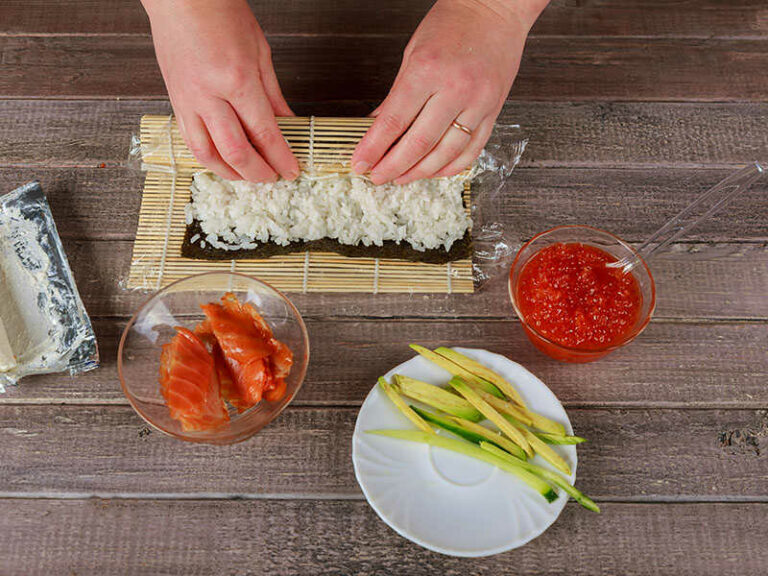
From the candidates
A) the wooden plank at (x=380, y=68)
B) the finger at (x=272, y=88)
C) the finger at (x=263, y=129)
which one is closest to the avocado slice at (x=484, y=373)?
the finger at (x=263, y=129)

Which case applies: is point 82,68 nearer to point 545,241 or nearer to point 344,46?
point 344,46

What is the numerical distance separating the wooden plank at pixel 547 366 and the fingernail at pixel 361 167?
0.35 metres

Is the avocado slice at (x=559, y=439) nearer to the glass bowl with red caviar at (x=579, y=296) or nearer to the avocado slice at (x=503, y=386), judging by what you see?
the avocado slice at (x=503, y=386)

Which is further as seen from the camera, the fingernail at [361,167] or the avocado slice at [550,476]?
the fingernail at [361,167]

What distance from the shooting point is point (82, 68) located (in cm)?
176

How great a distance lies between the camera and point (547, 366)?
1.38 meters

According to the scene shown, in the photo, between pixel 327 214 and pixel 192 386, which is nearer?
pixel 192 386

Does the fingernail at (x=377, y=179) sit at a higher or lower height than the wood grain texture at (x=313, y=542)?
higher

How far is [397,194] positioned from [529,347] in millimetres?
485

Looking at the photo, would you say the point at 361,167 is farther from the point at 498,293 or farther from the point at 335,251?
the point at 498,293

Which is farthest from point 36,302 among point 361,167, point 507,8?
point 507,8

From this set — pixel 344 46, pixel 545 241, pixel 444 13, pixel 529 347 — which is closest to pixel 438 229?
pixel 545 241

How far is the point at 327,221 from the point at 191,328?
417mm

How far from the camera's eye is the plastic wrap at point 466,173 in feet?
4.80
